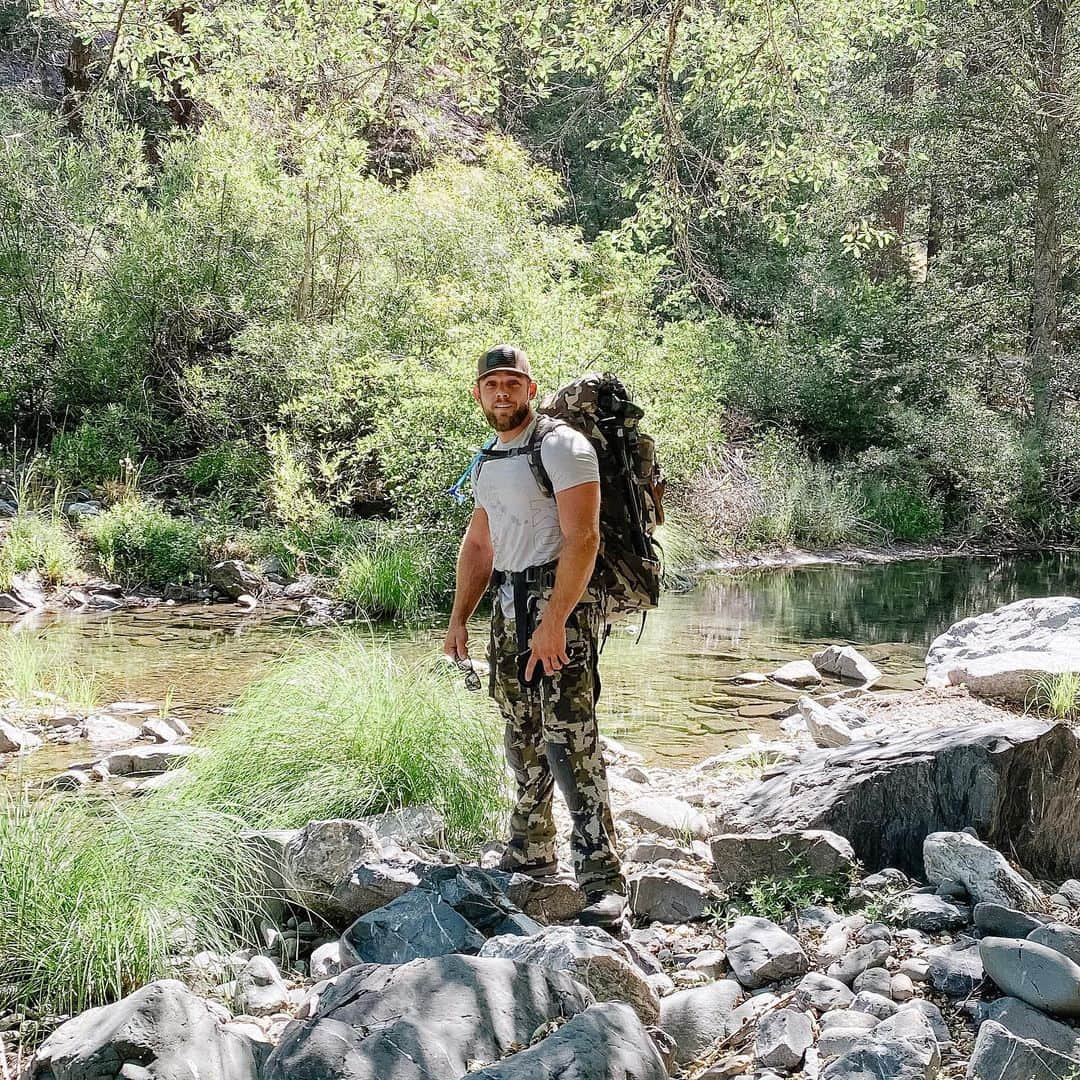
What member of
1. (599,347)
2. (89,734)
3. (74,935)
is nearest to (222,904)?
(74,935)

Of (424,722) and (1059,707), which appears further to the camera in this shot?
(1059,707)

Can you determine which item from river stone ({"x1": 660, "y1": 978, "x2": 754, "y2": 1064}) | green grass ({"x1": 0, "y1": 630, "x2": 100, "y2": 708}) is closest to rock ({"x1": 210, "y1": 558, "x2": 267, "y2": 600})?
green grass ({"x1": 0, "y1": 630, "x2": 100, "y2": 708})

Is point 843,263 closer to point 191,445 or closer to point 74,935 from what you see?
point 191,445

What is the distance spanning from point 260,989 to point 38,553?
11.0m

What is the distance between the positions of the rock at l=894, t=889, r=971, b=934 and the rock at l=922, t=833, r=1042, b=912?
0.10 m

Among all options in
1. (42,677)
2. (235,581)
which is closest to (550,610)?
(42,677)

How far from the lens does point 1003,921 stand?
3.37m

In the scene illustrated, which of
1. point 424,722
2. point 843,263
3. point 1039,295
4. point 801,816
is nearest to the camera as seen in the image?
point 801,816

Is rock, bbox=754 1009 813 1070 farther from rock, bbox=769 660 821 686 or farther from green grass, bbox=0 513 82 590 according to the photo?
green grass, bbox=0 513 82 590

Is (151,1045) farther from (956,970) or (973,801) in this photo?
(973,801)

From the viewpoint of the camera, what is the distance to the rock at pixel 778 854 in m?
4.03

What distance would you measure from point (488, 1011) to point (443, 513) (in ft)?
37.0

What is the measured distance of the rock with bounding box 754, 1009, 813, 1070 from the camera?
9.27 ft

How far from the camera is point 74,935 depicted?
128 inches
